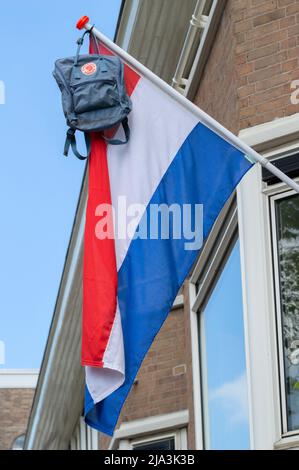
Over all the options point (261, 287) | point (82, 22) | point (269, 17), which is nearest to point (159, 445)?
point (261, 287)

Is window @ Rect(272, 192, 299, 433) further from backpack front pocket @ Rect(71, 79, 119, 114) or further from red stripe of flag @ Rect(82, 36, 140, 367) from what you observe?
backpack front pocket @ Rect(71, 79, 119, 114)

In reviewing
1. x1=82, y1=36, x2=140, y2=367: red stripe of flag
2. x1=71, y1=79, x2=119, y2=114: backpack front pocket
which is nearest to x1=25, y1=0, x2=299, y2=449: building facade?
x1=82, y1=36, x2=140, y2=367: red stripe of flag

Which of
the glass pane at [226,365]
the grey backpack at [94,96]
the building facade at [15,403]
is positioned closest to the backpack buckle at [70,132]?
the grey backpack at [94,96]

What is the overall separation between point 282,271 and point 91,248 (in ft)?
5.27

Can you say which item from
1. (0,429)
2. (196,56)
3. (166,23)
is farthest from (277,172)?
(0,429)

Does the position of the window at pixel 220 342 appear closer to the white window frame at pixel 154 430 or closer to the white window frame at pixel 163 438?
the white window frame at pixel 154 430

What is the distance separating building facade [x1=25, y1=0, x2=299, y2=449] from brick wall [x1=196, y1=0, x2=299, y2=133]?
1cm

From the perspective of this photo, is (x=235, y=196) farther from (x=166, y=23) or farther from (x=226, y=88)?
(x=166, y=23)

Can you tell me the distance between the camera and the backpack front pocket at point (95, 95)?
31.2 feet

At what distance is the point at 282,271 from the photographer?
10.2 metres

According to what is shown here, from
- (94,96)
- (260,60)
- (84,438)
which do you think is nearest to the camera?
(94,96)

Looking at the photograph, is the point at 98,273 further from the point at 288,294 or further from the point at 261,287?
the point at 288,294

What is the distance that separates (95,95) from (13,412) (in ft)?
115

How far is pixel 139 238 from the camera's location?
30.5 ft
